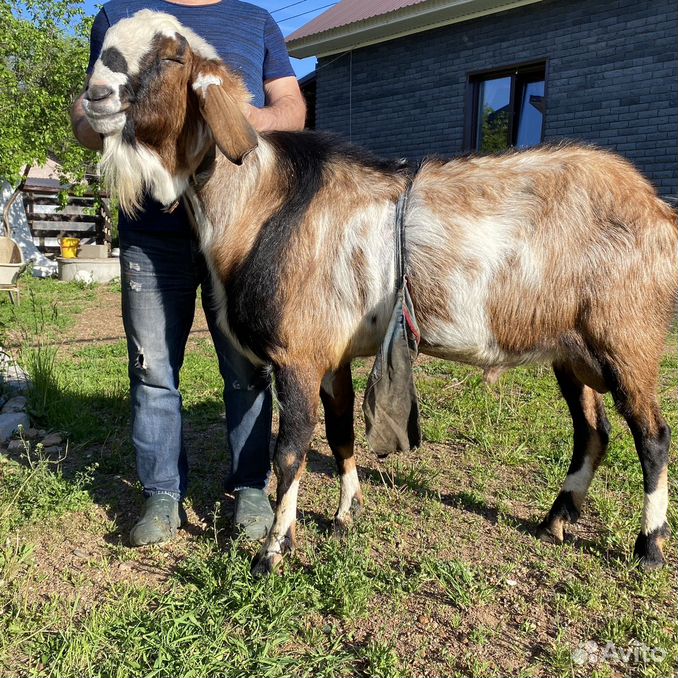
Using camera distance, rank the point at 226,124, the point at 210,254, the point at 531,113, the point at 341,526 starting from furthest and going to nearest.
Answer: the point at 531,113 → the point at 341,526 → the point at 210,254 → the point at 226,124

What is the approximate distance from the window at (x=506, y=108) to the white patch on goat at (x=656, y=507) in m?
8.30

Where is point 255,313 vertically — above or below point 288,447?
above

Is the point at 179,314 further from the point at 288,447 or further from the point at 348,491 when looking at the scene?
the point at 348,491

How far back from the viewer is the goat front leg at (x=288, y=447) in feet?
8.64

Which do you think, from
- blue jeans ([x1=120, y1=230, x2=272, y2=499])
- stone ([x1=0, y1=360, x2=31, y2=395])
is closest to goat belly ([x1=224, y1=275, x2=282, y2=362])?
blue jeans ([x1=120, y1=230, x2=272, y2=499])

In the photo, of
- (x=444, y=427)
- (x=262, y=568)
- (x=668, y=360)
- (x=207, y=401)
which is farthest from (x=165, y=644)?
(x=668, y=360)

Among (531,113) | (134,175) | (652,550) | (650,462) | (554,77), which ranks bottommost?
(652,550)

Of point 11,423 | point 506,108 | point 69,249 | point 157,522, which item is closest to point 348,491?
point 157,522

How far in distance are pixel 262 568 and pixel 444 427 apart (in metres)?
2.03

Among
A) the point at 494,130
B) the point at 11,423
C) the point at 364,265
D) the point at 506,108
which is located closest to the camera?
the point at 364,265

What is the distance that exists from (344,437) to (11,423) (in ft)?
8.32

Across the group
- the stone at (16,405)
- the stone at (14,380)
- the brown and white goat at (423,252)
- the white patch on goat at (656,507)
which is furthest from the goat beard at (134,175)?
the stone at (14,380)

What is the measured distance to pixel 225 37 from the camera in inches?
113

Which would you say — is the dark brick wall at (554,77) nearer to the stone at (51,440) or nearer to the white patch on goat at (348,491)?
the stone at (51,440)
